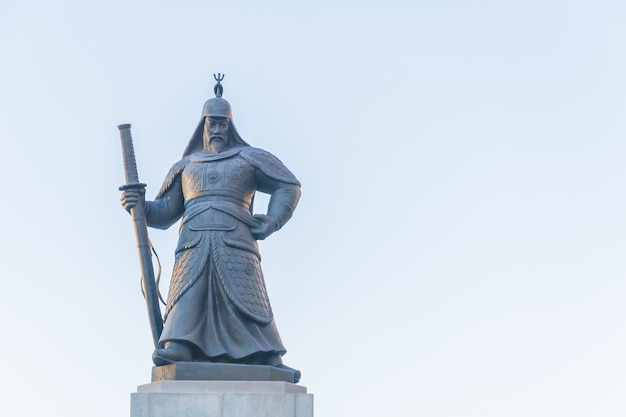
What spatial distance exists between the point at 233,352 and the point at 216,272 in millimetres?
811

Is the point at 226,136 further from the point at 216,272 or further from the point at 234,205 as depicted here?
the point at 216,272

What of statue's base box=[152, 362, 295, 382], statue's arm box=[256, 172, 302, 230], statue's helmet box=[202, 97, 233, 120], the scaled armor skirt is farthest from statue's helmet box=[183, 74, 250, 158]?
statue's base box=[152, 362, 295, 382]

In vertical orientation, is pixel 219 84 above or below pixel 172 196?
above

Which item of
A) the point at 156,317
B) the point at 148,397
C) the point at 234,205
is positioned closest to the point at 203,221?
the point at 234,205

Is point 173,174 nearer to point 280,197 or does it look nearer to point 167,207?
point 167,207

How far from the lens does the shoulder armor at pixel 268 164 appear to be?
11438 millimetres

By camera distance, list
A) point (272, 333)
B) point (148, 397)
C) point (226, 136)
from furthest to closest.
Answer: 1. point (226, 136)
2. point (272, 333)
3. point (148, 397)

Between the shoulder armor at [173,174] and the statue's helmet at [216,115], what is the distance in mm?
209

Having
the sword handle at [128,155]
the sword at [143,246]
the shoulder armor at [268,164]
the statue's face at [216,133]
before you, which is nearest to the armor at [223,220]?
the shoulder armor at [268,164]

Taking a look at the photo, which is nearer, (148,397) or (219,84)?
(148,397)

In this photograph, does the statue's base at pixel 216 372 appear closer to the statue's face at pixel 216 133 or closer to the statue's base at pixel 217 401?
the statue's base at pixel 217 401

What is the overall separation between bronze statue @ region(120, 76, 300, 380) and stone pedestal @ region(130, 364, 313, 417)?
0.63ft

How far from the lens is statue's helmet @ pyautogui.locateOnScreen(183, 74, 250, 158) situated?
38.1 feet

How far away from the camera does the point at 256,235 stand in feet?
36.7
